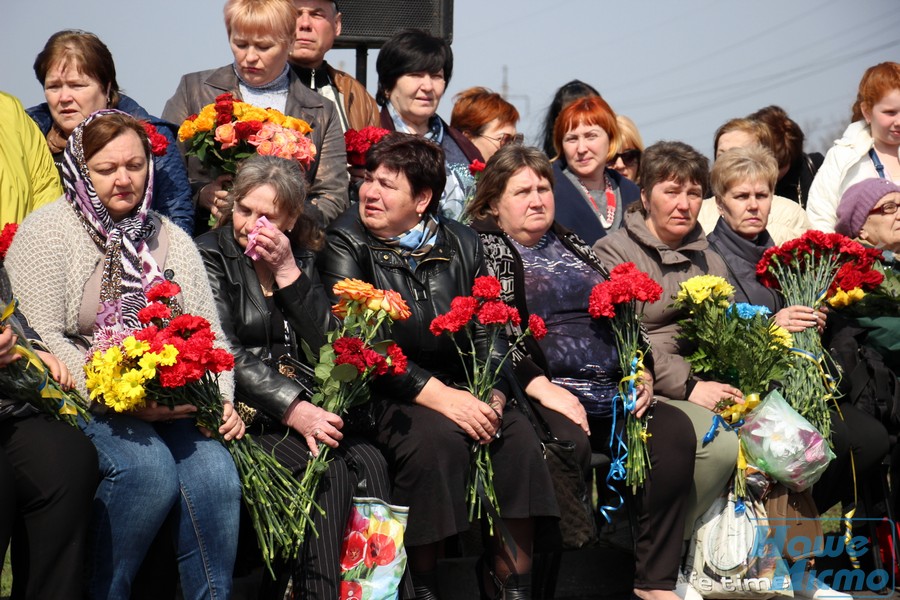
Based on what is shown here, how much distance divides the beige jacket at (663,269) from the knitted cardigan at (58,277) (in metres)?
2.27

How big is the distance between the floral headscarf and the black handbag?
5.88 ft

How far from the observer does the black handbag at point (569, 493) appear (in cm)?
479

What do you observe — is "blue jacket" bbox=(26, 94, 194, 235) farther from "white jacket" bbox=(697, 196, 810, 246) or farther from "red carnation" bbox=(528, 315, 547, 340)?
"white jacket" bbox=(697, 196, 810, 246)

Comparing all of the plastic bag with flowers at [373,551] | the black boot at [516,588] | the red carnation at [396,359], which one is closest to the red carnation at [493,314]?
the red carnation at [396,359]

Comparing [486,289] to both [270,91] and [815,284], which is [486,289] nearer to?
[270,91]

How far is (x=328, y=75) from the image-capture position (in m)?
6.36

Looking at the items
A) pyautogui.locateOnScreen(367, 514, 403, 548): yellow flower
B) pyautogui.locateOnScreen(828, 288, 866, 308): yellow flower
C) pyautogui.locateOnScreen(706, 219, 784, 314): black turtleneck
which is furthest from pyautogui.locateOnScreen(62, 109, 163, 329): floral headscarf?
pyautogui.locateOnScreen(828, 288, 866, 308): yellow flower

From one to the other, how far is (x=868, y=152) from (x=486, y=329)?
3.51 metres

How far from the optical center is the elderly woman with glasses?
721cm

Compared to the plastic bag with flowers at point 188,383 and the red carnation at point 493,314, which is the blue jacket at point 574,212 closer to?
the red carnation at point 493,314

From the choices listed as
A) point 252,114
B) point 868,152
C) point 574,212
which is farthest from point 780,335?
point 252,114

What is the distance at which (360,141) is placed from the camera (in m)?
5.72

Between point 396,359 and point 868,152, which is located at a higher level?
point 868,152

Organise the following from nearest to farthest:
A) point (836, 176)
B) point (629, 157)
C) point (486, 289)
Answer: point (486, 289)
point (836, 176)
point (629, 157)
